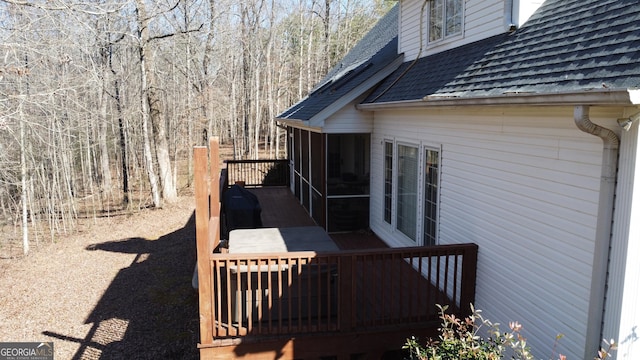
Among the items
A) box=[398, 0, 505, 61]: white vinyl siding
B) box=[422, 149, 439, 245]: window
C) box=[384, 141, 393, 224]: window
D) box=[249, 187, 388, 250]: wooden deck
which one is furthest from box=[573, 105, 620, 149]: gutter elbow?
box=[249, 187, 388, 250]: wooden deck

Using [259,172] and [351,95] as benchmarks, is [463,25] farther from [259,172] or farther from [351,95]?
[259,172]

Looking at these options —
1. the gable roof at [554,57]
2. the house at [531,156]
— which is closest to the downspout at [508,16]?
the house at [531,156]

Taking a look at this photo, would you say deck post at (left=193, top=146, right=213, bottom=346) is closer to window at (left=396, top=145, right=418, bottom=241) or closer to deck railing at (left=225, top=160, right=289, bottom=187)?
window at (left=396, top=145, right=418, bottom=241)

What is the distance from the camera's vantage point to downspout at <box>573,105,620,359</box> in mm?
3117

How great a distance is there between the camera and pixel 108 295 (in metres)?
8.80

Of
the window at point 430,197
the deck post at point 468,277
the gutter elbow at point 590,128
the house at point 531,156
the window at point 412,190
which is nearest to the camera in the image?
the gutter elbow at point 590,128

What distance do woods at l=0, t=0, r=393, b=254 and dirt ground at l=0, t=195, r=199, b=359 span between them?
6.00 ft

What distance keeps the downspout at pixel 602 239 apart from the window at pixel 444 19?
3.75m

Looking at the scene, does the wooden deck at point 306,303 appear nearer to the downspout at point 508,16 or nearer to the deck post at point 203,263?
the deck post at point 203,263

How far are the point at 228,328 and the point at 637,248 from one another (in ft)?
12.1

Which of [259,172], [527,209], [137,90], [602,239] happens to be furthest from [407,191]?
[137,90]

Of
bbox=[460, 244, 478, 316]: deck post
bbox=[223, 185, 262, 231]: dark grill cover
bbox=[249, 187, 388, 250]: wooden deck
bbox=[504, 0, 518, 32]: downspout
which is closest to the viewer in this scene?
bbox=[460, 244, 478, 316]: deck post

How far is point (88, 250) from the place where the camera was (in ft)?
38.9

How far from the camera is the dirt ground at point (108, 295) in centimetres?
688
